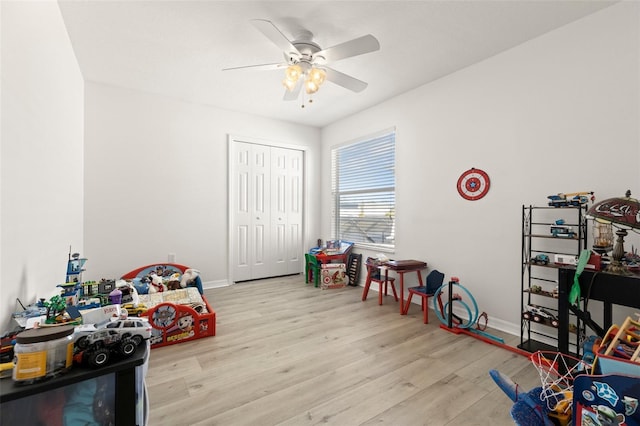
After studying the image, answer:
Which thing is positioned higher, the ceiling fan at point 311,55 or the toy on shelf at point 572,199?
the ceiling fan at point 311,55

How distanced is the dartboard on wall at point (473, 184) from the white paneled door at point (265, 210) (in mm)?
2725

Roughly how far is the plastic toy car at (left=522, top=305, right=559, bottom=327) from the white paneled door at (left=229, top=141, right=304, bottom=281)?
3.38m

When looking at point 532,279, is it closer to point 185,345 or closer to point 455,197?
point 455,197

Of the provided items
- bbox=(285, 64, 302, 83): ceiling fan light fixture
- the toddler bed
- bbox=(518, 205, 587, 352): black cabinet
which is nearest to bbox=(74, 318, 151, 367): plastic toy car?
the toddler bed

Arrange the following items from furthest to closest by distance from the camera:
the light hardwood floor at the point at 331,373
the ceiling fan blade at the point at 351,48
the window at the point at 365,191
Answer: the window at the point at 365,191, the ceiling fan blade at the point at 351,48, the light hardwood floor at the point at 331,373

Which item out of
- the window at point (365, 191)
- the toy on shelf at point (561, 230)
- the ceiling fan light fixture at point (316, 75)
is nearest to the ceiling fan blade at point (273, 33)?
the ceiling fan light fixture at point (316, 75)

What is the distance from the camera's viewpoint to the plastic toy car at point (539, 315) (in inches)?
Answer: 84.7

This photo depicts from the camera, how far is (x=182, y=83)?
3.34 metres

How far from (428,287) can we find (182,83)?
3633 millimetres

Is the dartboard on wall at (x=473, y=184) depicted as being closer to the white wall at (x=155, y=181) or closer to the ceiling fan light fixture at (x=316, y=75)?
the ceiling fan light fixture at (x=316, y=75)

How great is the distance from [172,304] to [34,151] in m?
1.47

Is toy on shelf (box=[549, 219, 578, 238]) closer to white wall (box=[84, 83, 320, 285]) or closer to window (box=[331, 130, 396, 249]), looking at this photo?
window (box=[331, 130, 396, 249])

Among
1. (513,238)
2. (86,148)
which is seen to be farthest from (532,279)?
(86,148)

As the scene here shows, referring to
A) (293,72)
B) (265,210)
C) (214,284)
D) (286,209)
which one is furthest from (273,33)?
(214,284)
